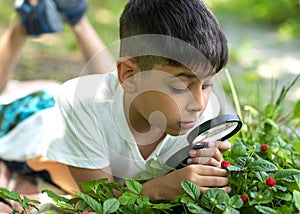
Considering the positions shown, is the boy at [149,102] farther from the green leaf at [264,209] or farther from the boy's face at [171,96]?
the green leaf at [264,209]

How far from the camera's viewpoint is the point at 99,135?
4.67ft

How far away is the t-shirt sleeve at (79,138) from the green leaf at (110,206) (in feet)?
1.12

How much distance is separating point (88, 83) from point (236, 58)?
1.96m

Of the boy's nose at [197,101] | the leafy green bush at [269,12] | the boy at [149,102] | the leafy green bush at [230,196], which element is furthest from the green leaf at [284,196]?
the leafy green bush at [269,12]

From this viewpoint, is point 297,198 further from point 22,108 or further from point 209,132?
point 22,108

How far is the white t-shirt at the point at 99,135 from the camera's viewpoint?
4.65 ft

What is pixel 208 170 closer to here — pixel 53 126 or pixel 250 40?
pixel 53 126

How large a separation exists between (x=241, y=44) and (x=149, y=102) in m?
2.44

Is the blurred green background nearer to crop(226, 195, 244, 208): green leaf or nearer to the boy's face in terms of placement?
the boy's face

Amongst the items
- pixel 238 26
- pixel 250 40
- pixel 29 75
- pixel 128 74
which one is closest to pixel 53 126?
pixel 128 74

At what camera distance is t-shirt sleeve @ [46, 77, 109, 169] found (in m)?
1.41

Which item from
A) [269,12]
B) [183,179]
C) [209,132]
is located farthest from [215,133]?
[269,12]

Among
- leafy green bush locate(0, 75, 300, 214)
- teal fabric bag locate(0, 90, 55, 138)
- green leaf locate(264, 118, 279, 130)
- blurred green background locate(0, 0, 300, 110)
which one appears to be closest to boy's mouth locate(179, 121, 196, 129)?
leafy green bush locate(0, 75, 300, 214)

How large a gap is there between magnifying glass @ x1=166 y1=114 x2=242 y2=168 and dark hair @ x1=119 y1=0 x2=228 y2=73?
12 cm
